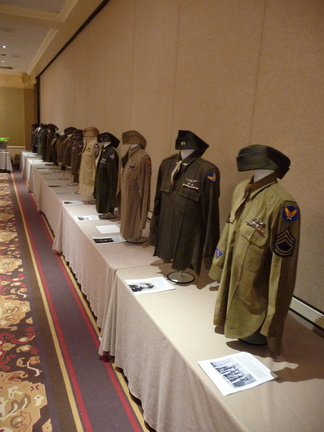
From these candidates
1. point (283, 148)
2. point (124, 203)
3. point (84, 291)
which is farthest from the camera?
point (84, 291)

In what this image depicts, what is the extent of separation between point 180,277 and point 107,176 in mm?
1402

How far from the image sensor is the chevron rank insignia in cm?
130

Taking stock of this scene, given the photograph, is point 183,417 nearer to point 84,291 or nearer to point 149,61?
point 84,291

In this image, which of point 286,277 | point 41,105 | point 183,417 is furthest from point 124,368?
point 41,105

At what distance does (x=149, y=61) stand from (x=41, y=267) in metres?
2.37

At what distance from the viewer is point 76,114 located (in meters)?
6.71

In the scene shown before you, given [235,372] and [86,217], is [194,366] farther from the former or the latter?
[86,217]

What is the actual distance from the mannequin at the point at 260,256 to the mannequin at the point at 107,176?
1810 mm

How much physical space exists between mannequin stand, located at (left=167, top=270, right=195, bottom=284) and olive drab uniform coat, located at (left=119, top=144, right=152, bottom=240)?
0.59m

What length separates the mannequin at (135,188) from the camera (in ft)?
8.56

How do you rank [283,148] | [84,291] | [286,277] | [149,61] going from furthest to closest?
1. [149,61]
2. [84,291]
3. [283,148]
4. [286,277]

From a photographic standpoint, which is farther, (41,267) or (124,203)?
(41,267)

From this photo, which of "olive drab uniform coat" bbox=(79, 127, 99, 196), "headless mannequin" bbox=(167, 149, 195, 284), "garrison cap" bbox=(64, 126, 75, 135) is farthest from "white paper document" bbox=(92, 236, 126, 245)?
"garrison cap" bbox=(64, 126, 75, 135)

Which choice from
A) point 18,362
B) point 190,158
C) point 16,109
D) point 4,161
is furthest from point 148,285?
point 16,109
